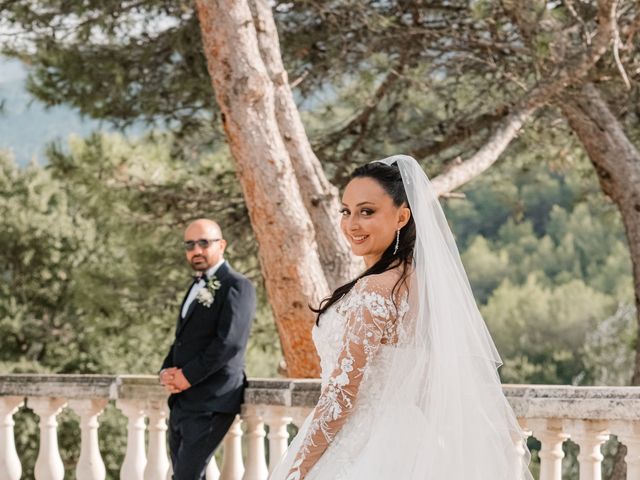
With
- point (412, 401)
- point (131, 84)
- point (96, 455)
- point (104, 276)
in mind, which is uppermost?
point (131, 84)

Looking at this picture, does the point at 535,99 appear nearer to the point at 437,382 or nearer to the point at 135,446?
the point at 135,446

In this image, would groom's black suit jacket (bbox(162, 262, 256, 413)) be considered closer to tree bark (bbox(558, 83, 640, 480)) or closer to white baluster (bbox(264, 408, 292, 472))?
white baluster (bbox(264, 408, 292, 472))

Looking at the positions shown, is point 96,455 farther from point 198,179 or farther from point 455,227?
point 455,227

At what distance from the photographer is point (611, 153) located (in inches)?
331

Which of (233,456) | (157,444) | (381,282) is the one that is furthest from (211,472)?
(381,282)

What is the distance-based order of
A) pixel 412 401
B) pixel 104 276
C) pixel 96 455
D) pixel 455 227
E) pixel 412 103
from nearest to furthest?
pixel 412 401, pixel 96 455, pixel 412 103, pixel 104 276, pixel 455 227

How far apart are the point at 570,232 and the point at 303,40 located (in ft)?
109

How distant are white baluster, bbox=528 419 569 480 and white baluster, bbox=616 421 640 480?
231 mm

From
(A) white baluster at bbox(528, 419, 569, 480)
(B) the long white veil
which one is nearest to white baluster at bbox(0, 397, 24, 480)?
(A) white baluster at bbox(528, 419, 569, 480)

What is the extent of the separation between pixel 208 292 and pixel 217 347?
0.24 meters

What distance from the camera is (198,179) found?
11.5 meters

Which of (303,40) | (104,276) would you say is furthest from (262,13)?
(104,276)

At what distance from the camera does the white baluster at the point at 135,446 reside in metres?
4.66

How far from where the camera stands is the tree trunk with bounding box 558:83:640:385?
8.35 metres
